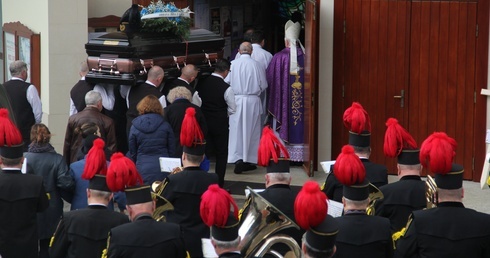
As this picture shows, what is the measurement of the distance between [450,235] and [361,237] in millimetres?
615

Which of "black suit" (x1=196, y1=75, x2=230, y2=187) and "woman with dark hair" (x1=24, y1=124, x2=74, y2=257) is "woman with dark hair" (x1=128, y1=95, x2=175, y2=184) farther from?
"black suit" (x1=196, y1=75, x2=230, y2=187)

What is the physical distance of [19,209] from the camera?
9305mm

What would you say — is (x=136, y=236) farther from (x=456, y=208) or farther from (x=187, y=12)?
(x=187, y=12)

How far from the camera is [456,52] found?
14352 millimetres

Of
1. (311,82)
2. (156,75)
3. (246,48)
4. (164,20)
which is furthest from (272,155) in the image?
(246,48)

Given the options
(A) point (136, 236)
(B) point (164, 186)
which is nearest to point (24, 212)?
(B) point (164, 186)

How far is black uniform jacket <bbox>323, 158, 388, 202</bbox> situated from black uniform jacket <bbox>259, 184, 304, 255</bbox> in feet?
2.81

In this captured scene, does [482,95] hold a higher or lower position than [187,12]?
lower

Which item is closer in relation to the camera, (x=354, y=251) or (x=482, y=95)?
(x=354, y=251)

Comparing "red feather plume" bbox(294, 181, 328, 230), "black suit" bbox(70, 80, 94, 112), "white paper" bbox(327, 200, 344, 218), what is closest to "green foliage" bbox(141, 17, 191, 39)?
"black suit" bbox(70, 80, 94, 112)

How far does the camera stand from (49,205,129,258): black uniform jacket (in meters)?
8.15

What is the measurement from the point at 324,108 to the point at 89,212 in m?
7.18

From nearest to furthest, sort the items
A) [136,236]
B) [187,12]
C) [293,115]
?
[136,236] → [187,12] → [293,115]

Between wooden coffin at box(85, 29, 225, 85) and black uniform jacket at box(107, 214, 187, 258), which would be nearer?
black uniform jacket at box(107, 214, 187, 258)
